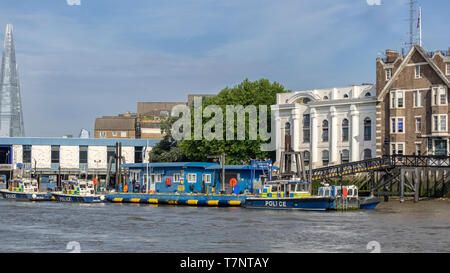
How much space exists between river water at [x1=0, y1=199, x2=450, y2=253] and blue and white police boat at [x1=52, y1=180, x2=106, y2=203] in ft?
56.2

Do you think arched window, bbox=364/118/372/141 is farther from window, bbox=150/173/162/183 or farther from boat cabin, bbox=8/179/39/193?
boat cabin, bbox=8/179/39/193

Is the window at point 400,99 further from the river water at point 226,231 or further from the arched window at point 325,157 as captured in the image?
the river water at point 226,231

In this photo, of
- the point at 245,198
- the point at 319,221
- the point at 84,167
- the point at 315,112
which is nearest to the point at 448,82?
the point at 315,112

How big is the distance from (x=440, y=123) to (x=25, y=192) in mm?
51043

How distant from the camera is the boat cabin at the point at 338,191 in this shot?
6297cm

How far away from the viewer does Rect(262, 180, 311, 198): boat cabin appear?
63.3m

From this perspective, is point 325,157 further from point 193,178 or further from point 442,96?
point 193,178

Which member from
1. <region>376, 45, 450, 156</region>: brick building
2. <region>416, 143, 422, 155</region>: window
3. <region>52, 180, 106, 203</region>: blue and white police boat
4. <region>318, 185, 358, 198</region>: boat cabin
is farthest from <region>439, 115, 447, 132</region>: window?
<region>52, 180, 106, 203</region>: blue and white police boat

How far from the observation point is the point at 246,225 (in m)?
48.7

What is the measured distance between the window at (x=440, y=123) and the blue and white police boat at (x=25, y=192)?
4714 cm

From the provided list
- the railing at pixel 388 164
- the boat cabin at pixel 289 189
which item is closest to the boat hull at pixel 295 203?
the boat cabin at pixel 289 189

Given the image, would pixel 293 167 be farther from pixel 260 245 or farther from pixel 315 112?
pixel 260 245

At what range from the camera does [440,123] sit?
3184 inches

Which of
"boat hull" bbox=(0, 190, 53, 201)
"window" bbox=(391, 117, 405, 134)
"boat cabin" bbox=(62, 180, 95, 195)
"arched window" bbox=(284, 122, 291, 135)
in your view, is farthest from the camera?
"arched window" bbox=(284, 122, 291, 135)
